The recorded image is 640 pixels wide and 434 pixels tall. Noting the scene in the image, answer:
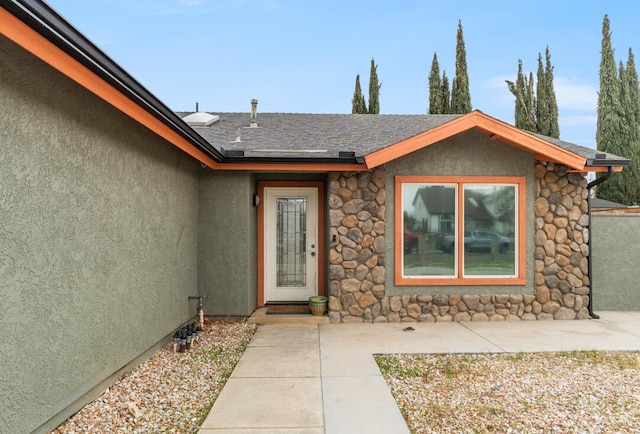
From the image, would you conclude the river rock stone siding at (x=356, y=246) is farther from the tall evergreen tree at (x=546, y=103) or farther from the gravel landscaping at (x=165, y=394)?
the tall evergreen tree at (x=546, y=103)

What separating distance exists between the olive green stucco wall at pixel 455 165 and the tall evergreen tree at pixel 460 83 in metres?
15.8

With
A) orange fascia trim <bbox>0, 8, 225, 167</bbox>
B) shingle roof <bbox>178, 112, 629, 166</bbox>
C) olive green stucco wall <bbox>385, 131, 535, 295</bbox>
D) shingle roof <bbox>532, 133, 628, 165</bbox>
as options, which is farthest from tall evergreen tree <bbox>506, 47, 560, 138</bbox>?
orange fascia trim <bbox>0, 8, 225, 167</bbox>

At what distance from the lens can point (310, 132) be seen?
9039mm

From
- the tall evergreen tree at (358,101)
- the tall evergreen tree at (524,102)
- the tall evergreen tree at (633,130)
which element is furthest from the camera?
the tall evergreen tree at (358,101)

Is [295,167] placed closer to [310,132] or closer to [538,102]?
[310,132]

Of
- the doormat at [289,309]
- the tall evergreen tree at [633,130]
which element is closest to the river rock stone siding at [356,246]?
the doormat at [289,309]

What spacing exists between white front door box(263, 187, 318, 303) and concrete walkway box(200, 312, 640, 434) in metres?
1.41

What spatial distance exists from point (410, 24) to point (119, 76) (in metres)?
16.0

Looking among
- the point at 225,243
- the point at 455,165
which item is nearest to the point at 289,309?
the point at 225,243

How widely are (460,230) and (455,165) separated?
1243 millimetres

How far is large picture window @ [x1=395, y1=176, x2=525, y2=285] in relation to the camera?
7047 millimetres

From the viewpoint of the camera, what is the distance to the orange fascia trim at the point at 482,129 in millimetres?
6457

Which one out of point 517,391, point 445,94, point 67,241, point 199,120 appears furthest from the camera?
point 445,94

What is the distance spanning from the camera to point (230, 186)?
7.07 meters
